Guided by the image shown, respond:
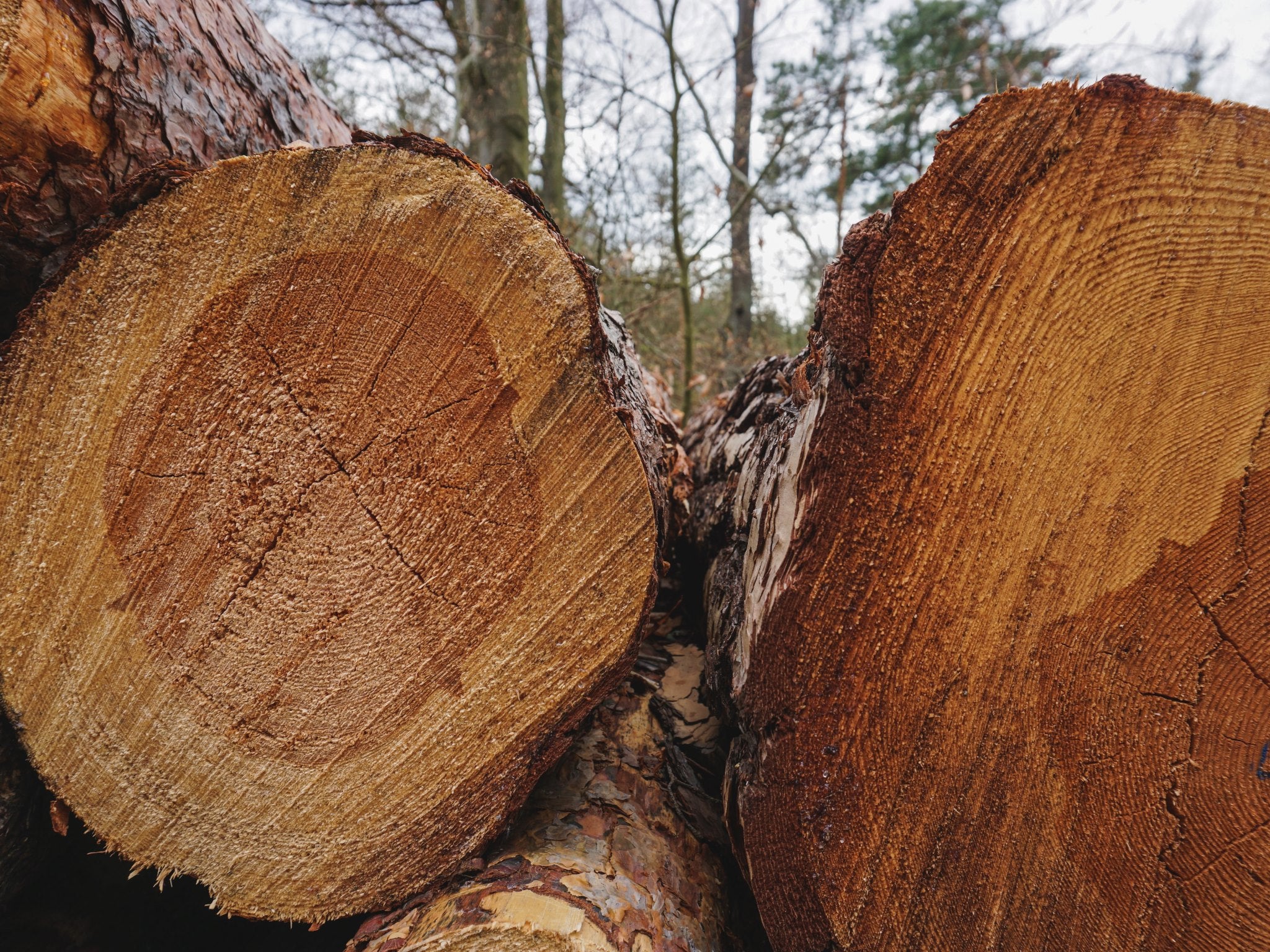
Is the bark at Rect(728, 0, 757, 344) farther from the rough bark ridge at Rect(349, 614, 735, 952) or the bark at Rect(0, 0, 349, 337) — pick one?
the rough bark ridge at Rect(349, 614, 735, 952)

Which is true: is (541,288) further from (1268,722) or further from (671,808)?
(1268,722)

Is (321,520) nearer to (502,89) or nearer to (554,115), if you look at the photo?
(502,89)

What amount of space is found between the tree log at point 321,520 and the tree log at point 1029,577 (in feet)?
1.10

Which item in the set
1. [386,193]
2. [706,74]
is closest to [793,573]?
[386,193]

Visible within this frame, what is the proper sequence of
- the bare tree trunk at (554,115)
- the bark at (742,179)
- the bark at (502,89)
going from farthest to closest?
the bare tree trunk at (554,115) → the bark at (502,89) → the bark at (742,179)

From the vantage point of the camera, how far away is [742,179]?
4375 mm

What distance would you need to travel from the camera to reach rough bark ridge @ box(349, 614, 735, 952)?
3.08 ft

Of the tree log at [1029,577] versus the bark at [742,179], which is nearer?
the tree log at [1029,577]

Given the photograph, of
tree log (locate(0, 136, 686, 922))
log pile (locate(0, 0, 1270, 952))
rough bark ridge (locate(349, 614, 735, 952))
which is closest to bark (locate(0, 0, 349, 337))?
log pile (locate(0, 0, 1270, 952))

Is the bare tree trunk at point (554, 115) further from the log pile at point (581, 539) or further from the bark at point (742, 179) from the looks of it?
the log pile at point (581, 539)

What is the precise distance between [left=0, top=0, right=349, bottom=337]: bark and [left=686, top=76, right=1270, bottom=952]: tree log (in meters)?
1.26

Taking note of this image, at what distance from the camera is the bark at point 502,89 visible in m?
4.94

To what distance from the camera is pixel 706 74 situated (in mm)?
3941

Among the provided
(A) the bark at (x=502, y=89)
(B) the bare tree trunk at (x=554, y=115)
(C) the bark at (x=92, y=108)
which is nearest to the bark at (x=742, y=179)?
(B) the bare tree trunk at (x=554, y=115)
